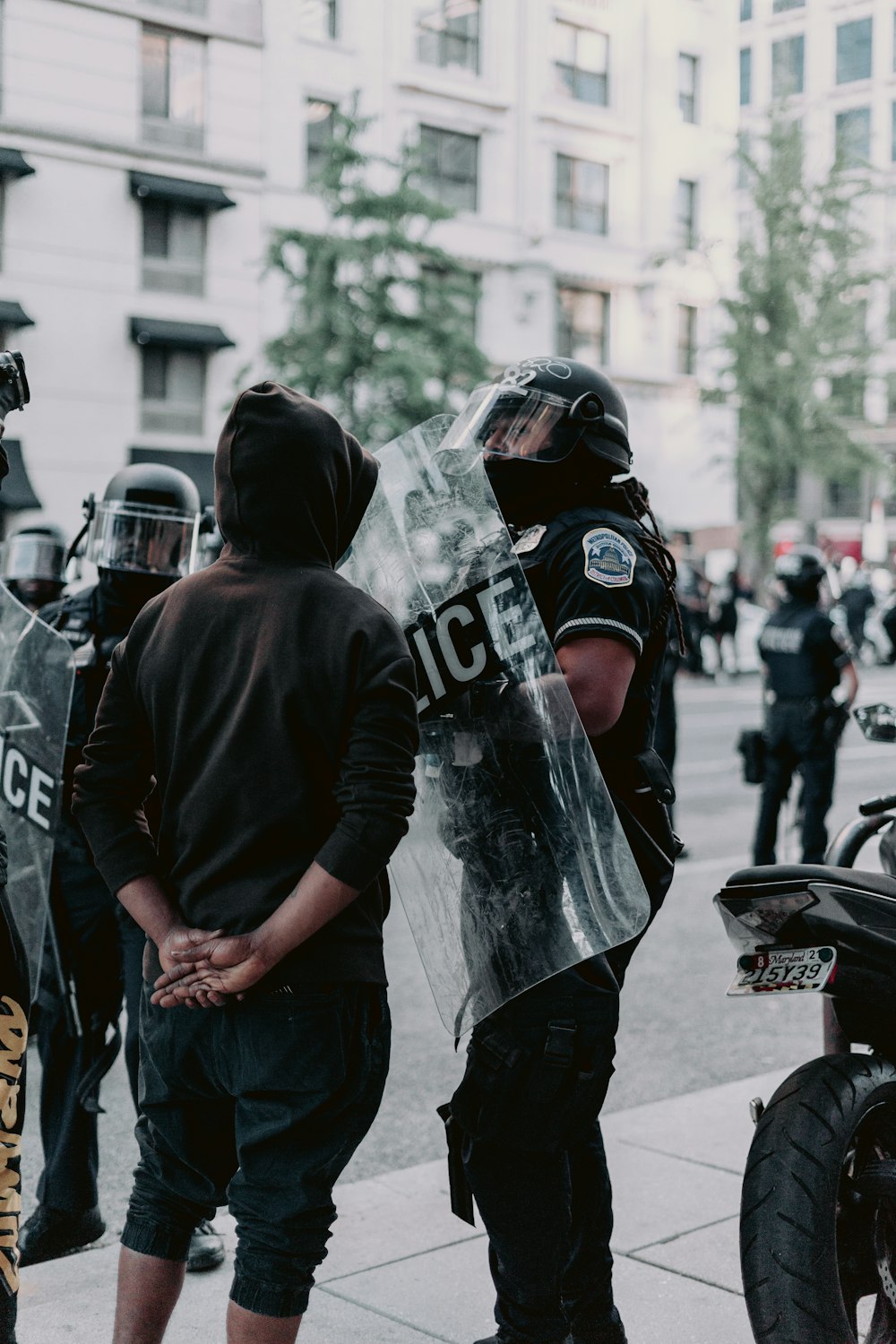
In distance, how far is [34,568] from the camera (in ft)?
17.5

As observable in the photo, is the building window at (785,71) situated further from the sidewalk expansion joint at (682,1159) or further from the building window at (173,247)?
the sidewalk expansion joint at (682,1159)

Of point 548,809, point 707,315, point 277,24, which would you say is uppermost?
point 277,24

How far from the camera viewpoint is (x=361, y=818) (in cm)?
223

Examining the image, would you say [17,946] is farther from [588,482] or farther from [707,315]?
[707,315]

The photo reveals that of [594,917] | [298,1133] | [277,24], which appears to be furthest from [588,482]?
[277,24]

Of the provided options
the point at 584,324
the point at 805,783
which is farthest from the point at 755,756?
the point at 584,324

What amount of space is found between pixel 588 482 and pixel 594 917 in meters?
0.81

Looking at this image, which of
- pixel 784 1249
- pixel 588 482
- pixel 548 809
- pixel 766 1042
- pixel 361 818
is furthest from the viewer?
pixel 766 1042

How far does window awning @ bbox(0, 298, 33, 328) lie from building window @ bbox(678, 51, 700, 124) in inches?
675

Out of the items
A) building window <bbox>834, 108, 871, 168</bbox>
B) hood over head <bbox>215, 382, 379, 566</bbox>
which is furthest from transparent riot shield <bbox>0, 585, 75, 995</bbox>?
building window <bbox>834, 108, 871, 168</bbox>

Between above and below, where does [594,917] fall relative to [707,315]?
below

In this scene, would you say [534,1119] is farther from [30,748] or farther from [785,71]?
[785,71]

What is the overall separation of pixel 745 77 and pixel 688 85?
4.08 feet

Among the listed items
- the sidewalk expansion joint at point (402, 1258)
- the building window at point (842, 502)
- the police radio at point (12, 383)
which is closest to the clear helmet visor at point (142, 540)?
the police radio at point (12, 383)
